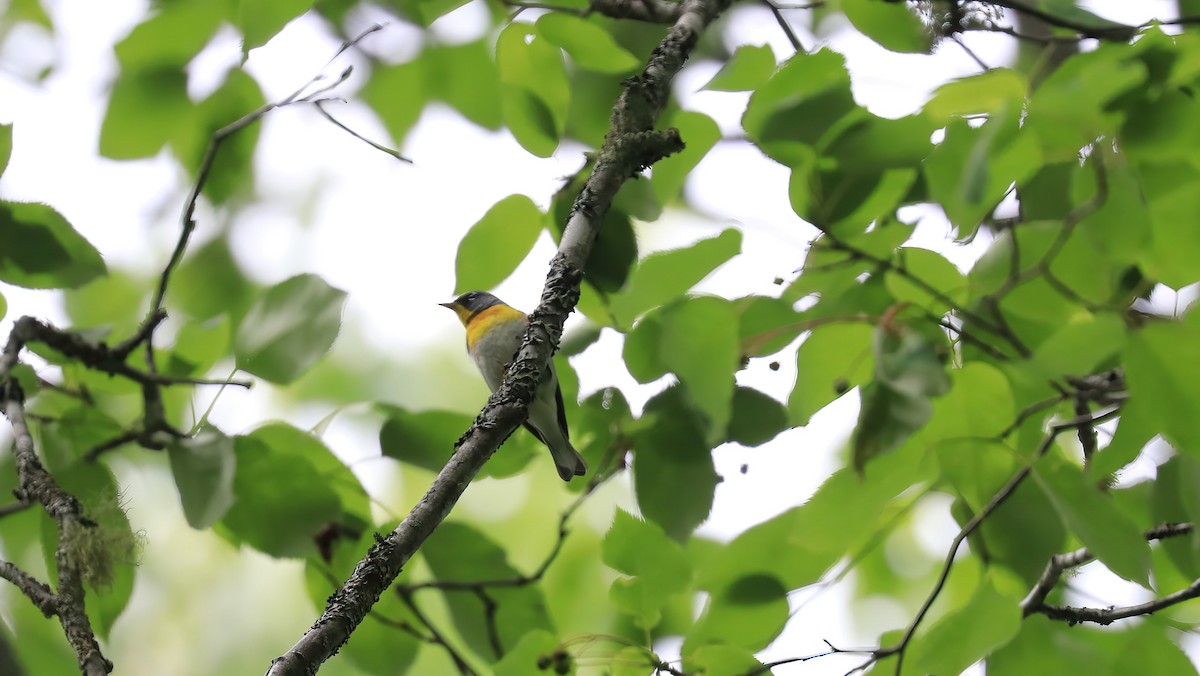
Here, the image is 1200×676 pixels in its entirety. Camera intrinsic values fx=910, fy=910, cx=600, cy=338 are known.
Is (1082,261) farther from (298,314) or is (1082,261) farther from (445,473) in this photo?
(298,314)

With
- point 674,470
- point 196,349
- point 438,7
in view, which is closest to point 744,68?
point 438,7

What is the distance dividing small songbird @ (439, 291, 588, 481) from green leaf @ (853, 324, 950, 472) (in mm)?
818

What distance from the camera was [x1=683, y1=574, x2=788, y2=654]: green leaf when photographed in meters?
1.75

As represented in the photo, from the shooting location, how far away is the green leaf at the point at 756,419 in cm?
179

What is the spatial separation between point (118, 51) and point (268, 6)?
2.41 feet

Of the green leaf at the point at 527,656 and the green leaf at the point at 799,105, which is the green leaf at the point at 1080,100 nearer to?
the green leaf at the point at 799,105

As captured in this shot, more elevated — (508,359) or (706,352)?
(706,352)

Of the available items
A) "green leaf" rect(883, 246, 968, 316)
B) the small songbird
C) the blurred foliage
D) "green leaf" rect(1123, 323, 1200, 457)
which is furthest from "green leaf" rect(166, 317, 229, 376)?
"green leaf" rect(1123, 323, 1200, 457)

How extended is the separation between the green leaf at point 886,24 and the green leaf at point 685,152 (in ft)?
1.20

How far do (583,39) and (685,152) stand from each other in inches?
12.5

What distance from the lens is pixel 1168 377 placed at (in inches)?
55.3

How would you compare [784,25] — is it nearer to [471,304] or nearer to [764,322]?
[764,322]

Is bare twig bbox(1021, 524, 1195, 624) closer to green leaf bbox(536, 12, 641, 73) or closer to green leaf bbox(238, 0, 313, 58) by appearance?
green leaf bbox(536, 12, 641, 73)

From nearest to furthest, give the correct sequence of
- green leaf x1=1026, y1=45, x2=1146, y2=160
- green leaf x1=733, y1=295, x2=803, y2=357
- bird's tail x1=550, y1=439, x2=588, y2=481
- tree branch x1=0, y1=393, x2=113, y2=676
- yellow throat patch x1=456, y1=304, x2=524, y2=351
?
tree branch x1=0, y1=393, x2=113, y2=676 < green leaf x1=1026, y1=45, x2=1146, y2=160 < green leaf x1=733, y1=295, x2=803, y2=357 < bird's tail x1=550, y1=439, x2=588, y2=481 < yellow throat patch x1=456, y1=304, x2=524, y2=351
